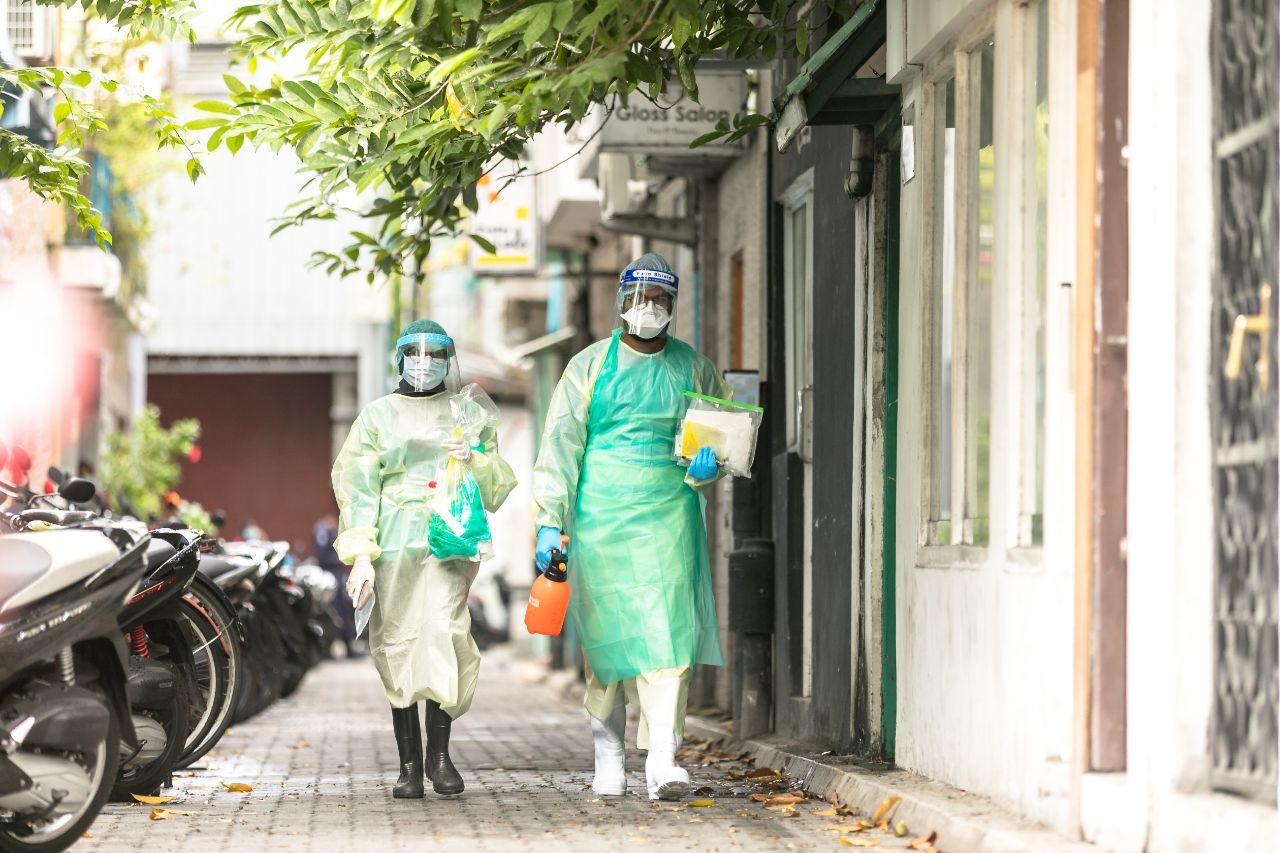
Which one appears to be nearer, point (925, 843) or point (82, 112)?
point (925, 843)

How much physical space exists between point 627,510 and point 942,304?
5.11 ft

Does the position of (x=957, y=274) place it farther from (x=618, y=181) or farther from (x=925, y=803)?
(x=618, y=181)

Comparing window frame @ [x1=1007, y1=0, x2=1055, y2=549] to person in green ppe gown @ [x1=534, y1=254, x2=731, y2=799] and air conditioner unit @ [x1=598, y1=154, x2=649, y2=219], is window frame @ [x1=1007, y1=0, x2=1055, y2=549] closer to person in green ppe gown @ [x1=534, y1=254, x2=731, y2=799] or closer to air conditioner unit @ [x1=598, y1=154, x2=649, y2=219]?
person in green ppe gown @ [x1=534, y1=254, x2=731, y2=799]

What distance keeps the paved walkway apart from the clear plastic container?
1407 mm

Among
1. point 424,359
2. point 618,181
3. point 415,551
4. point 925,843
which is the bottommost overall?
point 925,843

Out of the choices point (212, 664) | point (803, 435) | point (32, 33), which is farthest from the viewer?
point (32, 33)

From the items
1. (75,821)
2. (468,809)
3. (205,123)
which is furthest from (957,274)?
(75,821)

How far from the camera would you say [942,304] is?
27.6ft

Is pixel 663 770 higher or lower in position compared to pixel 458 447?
lower

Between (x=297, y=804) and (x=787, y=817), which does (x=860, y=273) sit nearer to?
(x=787, y=817)

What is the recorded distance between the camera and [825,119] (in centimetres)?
942

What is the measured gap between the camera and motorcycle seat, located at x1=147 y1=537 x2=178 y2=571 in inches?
305

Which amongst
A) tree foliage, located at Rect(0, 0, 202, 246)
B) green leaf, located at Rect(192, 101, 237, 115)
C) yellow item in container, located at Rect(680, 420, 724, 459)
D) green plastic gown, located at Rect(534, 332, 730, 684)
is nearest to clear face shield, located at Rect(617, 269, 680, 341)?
green plastic gown, located at Rect(534, 332, 730, 684)

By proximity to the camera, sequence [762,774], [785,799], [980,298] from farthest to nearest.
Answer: [762,774] → [785,799] → [980,298]
